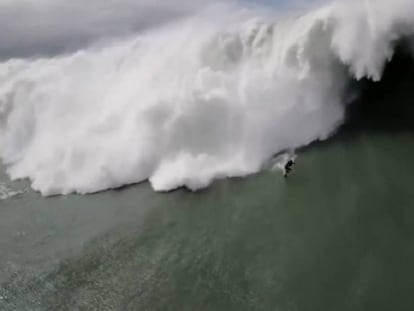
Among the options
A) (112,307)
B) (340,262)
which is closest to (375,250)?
(340,262)

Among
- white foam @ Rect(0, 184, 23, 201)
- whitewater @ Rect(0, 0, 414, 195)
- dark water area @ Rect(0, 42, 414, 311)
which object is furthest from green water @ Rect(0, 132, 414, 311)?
white foam @ Rect(0, 184, 23, 201)

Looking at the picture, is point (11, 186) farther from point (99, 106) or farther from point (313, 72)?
point (313, 72)

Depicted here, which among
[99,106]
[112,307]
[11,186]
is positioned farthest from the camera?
[99,106]

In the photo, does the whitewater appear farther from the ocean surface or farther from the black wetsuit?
the black wetsuit

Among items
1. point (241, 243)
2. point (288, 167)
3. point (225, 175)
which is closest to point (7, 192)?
point (225, 175)

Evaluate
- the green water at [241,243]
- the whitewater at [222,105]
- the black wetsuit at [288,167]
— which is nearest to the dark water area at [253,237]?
the green water at [241,243]

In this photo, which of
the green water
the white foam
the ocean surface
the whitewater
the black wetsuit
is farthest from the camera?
the white foam

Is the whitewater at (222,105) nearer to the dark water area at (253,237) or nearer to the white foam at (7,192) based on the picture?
the white foam at (7,192)
